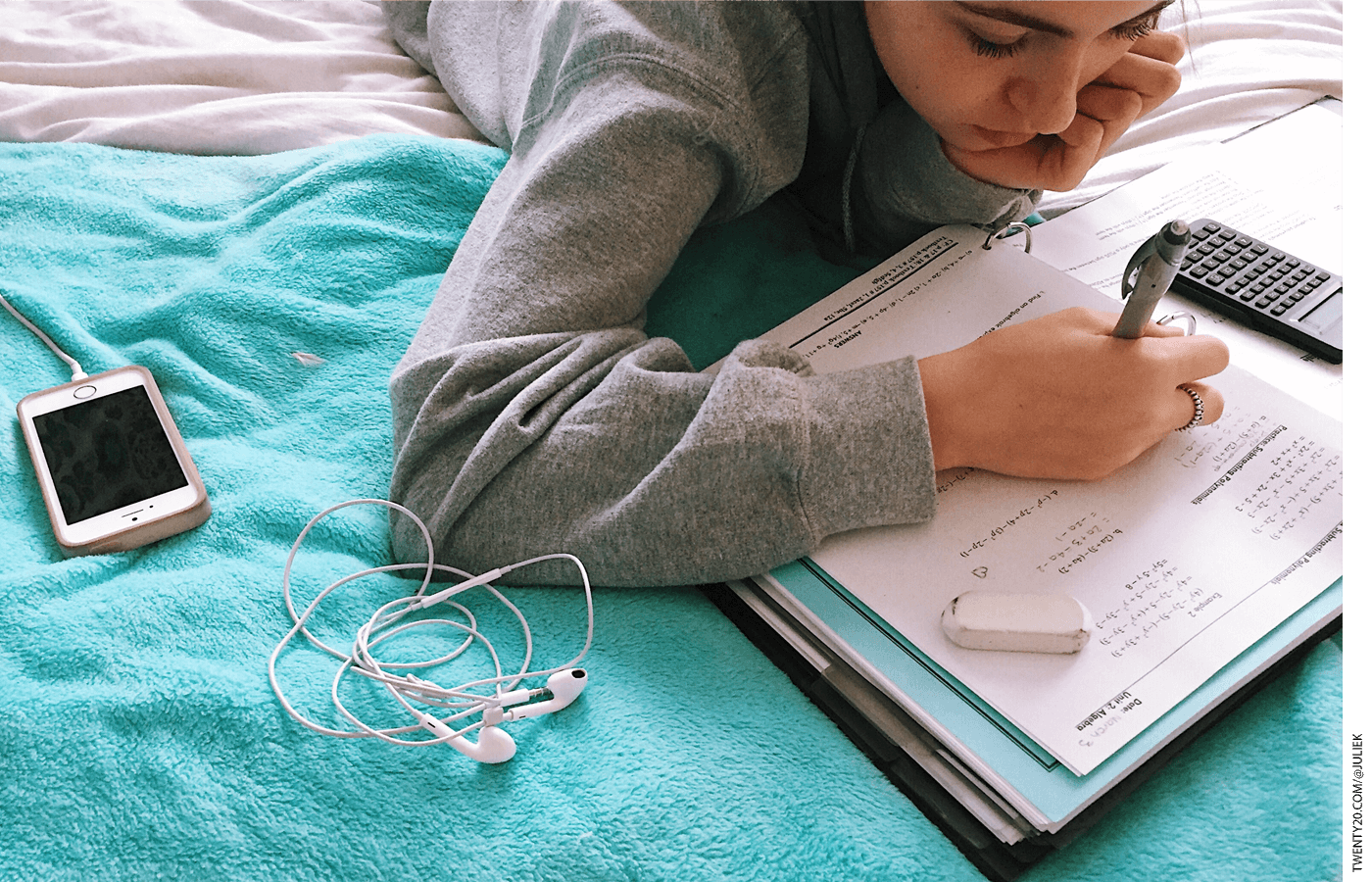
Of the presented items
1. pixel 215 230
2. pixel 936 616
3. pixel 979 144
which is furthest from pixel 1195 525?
pixel 215 230

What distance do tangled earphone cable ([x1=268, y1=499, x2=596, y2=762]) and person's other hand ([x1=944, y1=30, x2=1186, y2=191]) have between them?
17.4 inches

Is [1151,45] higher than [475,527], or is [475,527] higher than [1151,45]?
[1151,45]

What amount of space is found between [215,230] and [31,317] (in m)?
0.16

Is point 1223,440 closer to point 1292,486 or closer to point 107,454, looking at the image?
point 1292,486

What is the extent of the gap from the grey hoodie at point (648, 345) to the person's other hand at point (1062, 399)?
0.11 ft

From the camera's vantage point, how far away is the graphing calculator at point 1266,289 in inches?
27.6

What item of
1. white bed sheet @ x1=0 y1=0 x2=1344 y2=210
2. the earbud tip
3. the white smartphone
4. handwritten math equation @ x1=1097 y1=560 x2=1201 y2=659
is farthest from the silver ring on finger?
the white smartphone

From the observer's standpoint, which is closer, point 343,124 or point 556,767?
point 556,767

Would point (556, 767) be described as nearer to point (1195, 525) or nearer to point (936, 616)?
point (936, 616)

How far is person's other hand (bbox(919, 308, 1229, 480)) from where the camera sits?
56cm

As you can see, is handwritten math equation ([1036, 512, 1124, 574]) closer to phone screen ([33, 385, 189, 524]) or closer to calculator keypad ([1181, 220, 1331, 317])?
calculator keypad ([1181, 220, 1331, 317])

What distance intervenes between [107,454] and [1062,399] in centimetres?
62

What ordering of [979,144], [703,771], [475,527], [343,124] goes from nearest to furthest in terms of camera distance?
1. [703,771]
2. [475,527]
3. [979,144]
4. [343,124]

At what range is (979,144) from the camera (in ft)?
2.27
